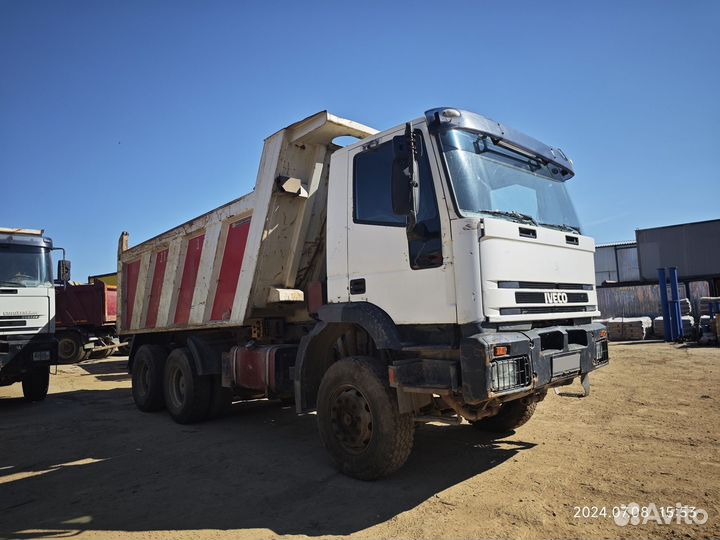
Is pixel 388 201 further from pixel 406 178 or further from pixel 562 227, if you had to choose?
pixel 562 227

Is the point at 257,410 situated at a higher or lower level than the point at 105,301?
lower

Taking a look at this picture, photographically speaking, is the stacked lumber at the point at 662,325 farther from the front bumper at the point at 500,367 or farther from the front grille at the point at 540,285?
the front bumper at the point at 500,367

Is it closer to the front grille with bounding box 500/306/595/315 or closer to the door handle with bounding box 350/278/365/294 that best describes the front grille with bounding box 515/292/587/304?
the front grille with bounding box 500/306/595/315

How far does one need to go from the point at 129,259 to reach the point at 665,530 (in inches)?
357

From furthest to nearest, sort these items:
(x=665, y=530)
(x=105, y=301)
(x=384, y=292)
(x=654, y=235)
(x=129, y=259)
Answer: (x=654, y=235)
(x=105, y=301)
(x=129, y=259)
(x=384, y=292)
(x=665, y=530)

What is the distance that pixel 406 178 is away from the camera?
3.87 meters

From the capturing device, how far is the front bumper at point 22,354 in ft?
28.9

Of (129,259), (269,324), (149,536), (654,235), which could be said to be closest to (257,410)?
(269,324)

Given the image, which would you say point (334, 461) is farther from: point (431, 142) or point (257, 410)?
point (257, 410)

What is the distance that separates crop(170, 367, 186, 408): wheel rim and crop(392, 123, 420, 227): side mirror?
4996 millimetres

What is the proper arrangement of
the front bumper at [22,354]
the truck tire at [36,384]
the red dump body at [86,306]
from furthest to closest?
the red dump body at [86,306] → the truck tire at [36,384] → the front bumper at [22,354]

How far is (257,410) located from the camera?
8.15 meters

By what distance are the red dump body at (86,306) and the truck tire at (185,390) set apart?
12.9 m

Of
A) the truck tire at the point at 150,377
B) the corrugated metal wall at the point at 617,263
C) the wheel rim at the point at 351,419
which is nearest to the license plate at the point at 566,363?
the wheel rim at the point at 351,419
